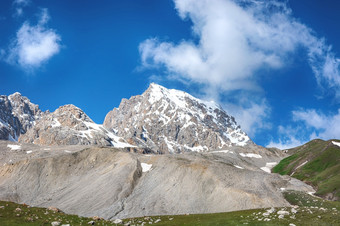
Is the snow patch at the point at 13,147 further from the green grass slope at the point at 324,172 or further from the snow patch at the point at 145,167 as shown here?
the green grass slope at the point at 324,172

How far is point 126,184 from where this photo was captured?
345 feet

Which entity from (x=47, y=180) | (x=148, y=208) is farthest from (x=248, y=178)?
(x=47, y=180)

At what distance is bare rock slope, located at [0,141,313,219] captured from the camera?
88675mm

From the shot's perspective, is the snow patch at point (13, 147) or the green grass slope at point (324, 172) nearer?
the green grass slope at point (324, 172)

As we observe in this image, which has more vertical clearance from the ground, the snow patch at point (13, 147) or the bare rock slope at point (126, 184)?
the snow patch at point (13, 147)

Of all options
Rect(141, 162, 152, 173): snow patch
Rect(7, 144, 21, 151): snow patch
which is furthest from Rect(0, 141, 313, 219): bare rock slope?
Rect(7, 144, 21, 151): snow patch

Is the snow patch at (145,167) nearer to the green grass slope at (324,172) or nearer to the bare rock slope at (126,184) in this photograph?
the bare rock slope at (126,184)

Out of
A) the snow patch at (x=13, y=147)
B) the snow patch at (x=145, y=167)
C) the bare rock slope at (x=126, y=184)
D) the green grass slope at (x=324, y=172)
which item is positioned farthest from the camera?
the snow patch at (x=13, y=147)

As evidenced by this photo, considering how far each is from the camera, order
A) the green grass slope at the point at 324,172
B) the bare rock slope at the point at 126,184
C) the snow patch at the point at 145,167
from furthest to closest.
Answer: the snow patch at the point at 145,167
the green grass slope at the point at 324,172
the bare rock slope at the point at 126,184

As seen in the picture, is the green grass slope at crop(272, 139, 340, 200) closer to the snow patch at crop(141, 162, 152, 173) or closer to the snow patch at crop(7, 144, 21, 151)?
the snow patch at crop(141, 162, 152, 173)

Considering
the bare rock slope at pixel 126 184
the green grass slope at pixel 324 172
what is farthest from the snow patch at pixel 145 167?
the green grass slope at pixel 324 172

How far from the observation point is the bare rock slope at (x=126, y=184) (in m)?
88.7

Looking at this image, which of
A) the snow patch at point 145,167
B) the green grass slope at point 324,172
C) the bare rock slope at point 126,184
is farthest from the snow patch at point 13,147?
the green grass slope at point 324,172

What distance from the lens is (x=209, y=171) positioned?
348 ft
